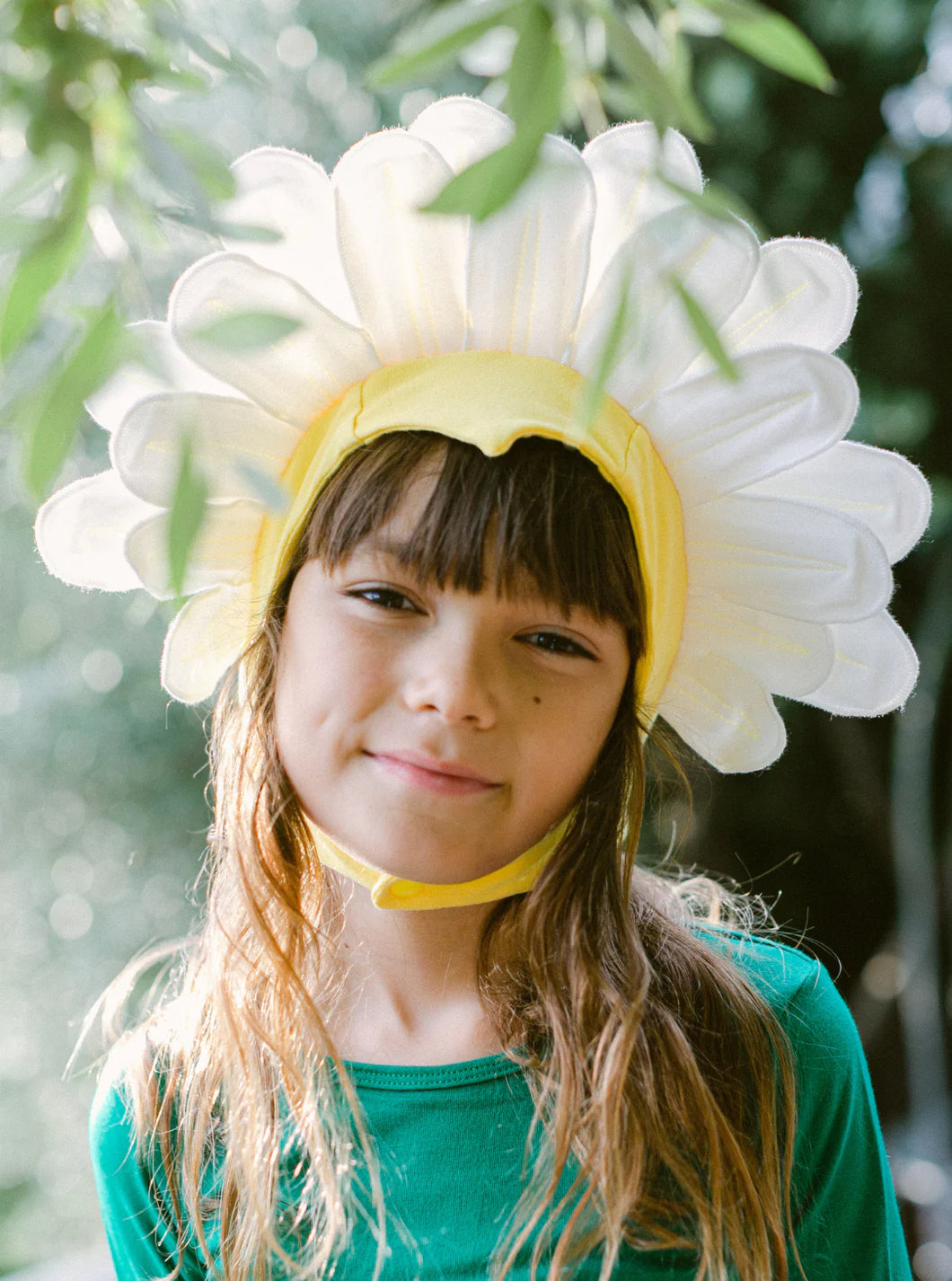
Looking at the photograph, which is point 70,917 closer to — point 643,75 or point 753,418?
point 753,418

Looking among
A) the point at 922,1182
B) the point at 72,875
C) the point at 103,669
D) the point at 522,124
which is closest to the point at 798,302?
the point at 522,124

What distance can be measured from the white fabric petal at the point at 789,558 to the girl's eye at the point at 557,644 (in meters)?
0.17

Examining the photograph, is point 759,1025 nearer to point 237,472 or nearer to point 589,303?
point 589,303

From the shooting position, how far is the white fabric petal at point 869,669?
107 centimetres

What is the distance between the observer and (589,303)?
3.09 ft

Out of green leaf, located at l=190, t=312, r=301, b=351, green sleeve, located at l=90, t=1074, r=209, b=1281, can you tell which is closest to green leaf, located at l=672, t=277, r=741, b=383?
green leaf, located at l=190, t=312, r=301, b=351

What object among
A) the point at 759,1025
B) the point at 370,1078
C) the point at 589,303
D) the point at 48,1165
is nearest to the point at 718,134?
the point at 589,303

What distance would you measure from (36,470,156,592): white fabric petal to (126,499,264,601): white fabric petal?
54mm

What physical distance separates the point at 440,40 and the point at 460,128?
21.5 inches

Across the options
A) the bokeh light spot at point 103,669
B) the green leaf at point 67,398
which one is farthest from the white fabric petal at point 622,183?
the bokeh light spot at point 103,669

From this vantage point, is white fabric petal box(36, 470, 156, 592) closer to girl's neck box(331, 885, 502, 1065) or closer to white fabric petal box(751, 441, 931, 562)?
girl's neck box(331, 885, 502, 1065)

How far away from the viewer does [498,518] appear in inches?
35.2

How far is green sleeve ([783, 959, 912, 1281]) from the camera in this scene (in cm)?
104

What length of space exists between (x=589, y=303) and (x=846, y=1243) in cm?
83
